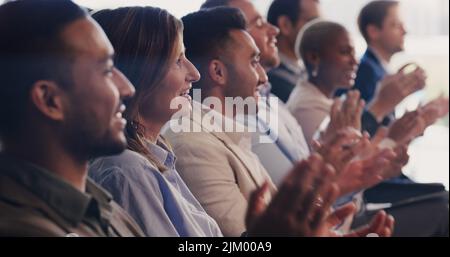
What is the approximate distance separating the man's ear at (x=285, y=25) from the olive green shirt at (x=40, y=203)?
1609 mm

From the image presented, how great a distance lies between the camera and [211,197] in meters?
1.57

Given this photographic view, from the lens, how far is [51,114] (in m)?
1.03

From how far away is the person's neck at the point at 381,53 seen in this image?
258 centimetres

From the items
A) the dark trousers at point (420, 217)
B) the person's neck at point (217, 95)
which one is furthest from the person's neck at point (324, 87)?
the person's neck at point (217, 95)

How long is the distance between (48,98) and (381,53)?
1703 millimetres

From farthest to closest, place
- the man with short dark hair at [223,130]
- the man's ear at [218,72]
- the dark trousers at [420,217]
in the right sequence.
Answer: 1. the dark trousers at [420,217]
2. the man's ear at [218,72]
3. the man with short dark hair at [223,130]

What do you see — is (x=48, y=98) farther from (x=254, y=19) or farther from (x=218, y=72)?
(x=254, y=19)

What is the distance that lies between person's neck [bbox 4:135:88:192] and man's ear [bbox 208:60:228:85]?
661 mm

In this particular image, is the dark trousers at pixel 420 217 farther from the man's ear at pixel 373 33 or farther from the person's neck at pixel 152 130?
the person's neck at pixel 152 130

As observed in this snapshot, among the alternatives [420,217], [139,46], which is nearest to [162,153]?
[139,46]
